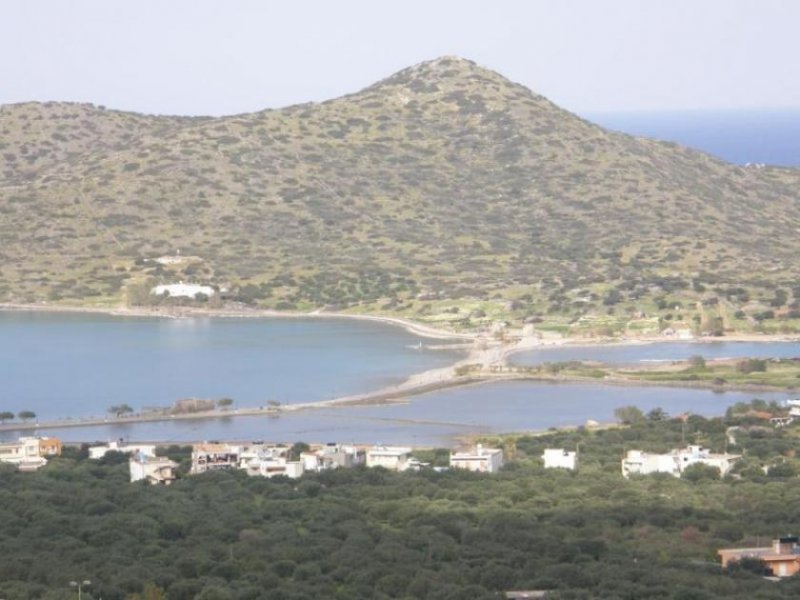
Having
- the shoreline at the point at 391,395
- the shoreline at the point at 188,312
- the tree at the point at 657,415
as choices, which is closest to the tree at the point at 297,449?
the tree at the point at 657,415

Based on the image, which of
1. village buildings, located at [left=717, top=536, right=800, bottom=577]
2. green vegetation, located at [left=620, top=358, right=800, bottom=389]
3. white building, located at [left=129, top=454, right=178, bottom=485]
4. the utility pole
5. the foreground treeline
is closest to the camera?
the utility pole

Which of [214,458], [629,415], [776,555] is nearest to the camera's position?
[776,555]

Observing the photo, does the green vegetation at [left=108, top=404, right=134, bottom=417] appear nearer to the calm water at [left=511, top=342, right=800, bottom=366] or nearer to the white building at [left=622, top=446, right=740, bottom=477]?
the calm water at [left=511, top=342, right=800, bottom=366]

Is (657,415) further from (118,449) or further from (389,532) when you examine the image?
(389,532)

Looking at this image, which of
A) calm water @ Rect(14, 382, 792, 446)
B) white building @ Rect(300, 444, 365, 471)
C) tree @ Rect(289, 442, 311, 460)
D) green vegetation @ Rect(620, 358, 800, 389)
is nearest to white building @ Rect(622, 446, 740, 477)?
white building @ Rect(300, 444, 365, 471)

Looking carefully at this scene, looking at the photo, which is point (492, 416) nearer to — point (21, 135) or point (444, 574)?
point (444, 574)

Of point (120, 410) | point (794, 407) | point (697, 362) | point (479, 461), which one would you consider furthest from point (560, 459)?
point (697, 362)
